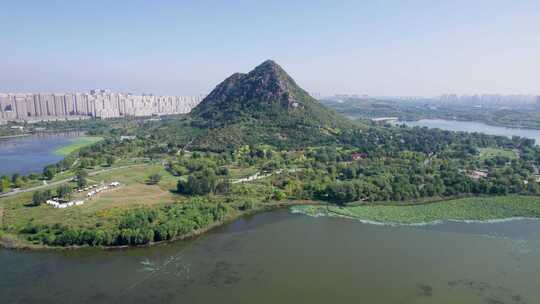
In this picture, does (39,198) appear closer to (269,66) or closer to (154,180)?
(154,180)

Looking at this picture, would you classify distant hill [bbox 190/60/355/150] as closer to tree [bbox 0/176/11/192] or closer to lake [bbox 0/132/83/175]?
lake [bbox 0/132/83/175]

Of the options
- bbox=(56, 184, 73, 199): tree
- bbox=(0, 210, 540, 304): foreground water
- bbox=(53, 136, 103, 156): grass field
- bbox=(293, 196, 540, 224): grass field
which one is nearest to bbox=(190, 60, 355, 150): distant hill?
bbox=(53, 136, 103, 156): grass field

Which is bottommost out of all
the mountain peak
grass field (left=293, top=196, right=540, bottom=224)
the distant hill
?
grass field (left=293, top=196, right=540, bottom=224)

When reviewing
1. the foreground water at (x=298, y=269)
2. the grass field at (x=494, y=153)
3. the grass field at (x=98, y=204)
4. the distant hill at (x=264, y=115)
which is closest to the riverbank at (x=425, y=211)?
the foreground water at (x=298, y=269)

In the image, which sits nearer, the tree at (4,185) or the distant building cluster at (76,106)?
the tree at (4,185)

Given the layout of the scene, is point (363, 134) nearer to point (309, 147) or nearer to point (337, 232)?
point (309, 147)

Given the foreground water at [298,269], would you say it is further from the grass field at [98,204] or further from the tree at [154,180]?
the tree at [154,180]
